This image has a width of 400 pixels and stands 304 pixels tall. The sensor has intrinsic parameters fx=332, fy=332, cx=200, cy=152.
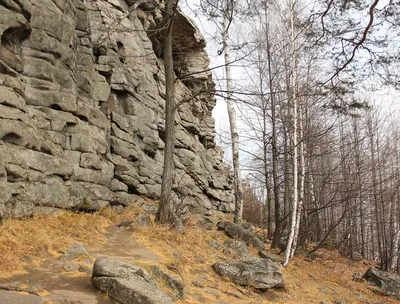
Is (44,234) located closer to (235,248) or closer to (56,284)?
(56,284)

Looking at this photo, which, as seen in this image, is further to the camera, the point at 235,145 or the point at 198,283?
the point at 235,145

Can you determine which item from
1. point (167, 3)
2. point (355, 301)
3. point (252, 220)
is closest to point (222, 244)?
point (355, 301)

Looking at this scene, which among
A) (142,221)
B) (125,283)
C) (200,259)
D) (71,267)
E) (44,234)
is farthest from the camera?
(142,221)

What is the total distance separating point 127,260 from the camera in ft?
20.7

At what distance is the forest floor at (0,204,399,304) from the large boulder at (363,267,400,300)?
0.59m

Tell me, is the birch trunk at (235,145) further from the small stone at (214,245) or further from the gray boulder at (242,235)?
the small stone at (214,245)

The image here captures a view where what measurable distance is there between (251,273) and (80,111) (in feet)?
20.5

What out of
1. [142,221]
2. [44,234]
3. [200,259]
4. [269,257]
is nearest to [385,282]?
[269,257]

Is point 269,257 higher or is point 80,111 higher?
point 80,111

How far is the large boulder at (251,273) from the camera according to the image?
6971mm

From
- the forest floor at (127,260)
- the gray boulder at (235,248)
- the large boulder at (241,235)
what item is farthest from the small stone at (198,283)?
the large boulder at (241,235)

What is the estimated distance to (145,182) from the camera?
41.5ft

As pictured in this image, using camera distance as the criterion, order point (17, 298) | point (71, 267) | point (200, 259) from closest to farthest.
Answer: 1. point (17, 298)
2. point (71, 267)
3. point (200, 259)

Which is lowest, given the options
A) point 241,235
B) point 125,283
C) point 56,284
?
point 56,284
